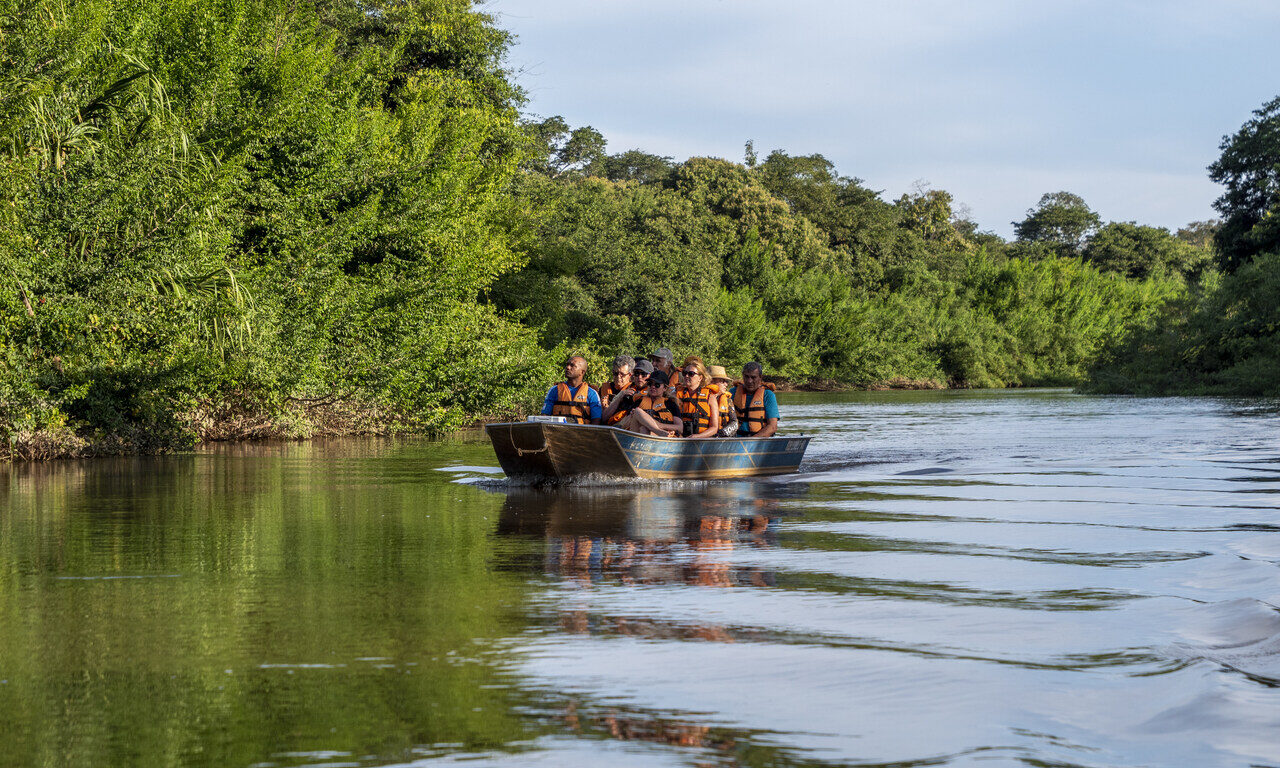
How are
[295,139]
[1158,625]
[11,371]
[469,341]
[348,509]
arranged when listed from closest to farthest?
[1158,625]
[348,509]
[11,371]
[295,139]
[469,341]

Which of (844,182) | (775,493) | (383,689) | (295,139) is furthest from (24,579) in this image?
(844,182)

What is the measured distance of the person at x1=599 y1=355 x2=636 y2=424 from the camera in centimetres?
1612

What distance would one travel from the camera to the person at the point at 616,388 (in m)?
16.1

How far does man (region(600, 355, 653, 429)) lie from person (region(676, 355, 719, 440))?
524 mm

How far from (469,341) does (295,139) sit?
5228 mm

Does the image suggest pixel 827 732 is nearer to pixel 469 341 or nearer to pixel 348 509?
pixel 348 509

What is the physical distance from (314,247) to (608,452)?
34.2 ft

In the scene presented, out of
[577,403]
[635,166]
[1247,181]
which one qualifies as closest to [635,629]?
[577,403]

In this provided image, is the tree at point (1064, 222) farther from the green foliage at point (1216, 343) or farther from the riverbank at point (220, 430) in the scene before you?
the riverbank at point (220, 430)

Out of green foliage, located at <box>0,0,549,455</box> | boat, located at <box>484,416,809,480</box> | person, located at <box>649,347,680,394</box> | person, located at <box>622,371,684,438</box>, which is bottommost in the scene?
boat, located at <box>484,416,809,480</box>

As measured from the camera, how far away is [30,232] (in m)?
16.7

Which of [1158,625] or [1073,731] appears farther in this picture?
[1158,625]

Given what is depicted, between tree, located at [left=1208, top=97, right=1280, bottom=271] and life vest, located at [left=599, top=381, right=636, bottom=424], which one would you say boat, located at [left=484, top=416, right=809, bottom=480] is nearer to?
life vest, located at [left=599, top=381, right=636, bottom=424]

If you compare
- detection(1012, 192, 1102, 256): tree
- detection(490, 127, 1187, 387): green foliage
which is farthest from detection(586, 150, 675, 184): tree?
detection(1012, 192, 1102, 256): tree
